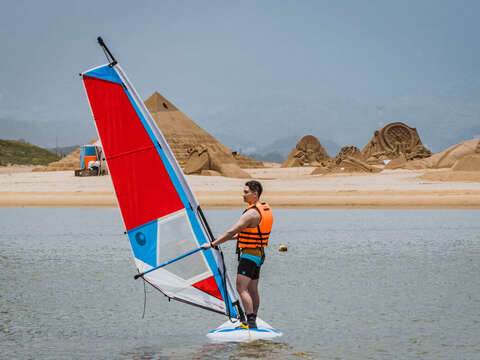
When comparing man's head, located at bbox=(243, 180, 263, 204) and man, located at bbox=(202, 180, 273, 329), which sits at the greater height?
man's head, located at bbox=(243, 180, 263, 204)

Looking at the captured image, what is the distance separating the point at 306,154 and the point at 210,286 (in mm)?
95323

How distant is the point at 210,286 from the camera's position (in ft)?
23.7

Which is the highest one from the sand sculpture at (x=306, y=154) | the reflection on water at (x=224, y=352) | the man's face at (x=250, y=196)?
the sand sculpture at (x=306, y=154)

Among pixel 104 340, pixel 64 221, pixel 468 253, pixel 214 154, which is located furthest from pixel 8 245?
pixel 214 154

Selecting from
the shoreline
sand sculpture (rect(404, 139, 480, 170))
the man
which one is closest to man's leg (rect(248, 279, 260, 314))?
the man

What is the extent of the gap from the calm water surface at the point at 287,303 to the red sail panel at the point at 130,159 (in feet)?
5.03

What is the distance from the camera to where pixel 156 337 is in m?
7.51

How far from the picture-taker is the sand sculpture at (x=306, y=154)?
330ft

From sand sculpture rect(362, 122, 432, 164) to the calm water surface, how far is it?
61.0 meters

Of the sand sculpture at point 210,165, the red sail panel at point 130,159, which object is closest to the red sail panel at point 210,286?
the red sail panel at point 130,159

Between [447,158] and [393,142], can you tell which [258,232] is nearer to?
[447,158]

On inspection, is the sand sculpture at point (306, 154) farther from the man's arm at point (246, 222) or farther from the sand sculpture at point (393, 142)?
the man's arm at point (246, 222)

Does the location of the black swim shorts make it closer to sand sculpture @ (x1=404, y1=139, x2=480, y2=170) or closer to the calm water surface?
the calm water surface

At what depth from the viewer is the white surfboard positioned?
7.25 meters
